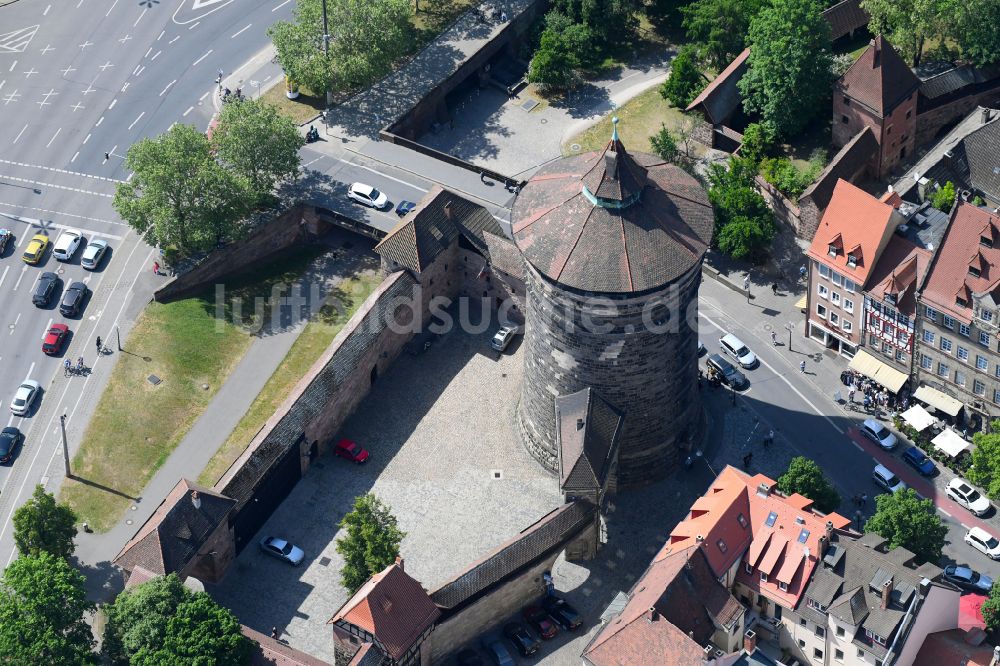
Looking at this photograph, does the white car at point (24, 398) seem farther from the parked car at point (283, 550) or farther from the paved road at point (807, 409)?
the paved road at point (807, 409)

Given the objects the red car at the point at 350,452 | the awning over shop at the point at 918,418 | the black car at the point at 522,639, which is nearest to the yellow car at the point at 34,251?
the red car at the point at 350,452

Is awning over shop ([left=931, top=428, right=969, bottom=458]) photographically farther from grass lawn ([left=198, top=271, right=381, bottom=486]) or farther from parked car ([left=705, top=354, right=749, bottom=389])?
grass lawn ([left=198, top=271, right=381, bottom=486])

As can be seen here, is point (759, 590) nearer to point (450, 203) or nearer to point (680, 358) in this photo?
point (680, 358)

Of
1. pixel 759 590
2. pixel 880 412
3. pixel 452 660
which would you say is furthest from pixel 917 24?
pixel 452 660

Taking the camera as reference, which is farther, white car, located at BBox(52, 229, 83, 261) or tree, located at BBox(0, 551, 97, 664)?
white car, located at BBox(52, 229, 83, 261)

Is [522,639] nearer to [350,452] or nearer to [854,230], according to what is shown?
[350,452]

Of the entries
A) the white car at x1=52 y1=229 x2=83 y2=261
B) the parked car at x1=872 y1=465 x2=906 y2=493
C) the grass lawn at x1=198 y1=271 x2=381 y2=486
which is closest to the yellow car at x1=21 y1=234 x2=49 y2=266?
the white car at x1=52 y1=229 x2=83 y2=261
